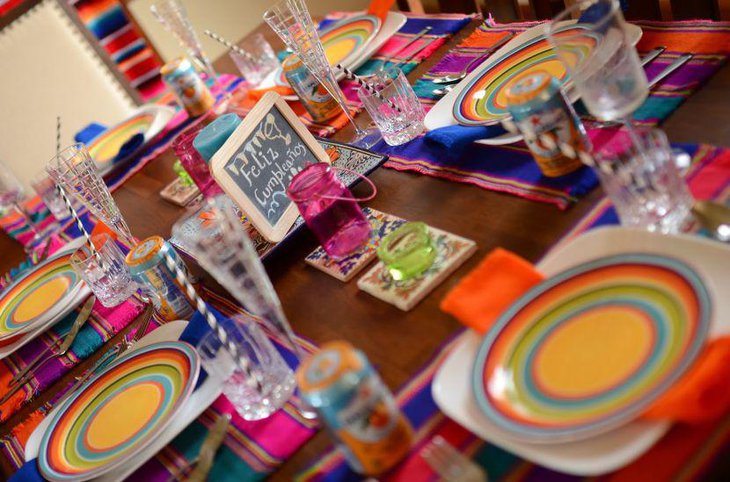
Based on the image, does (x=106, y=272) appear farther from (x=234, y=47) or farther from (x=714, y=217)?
(x=714, y=217)

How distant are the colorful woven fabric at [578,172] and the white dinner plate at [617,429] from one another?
0.15 m

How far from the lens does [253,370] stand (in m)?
0.97

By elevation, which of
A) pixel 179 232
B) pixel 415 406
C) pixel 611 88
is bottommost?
pixel 415 406

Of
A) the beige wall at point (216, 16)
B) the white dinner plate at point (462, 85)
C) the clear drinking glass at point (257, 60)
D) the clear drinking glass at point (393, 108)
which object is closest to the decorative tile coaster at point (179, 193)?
the clear drinking glass at point (257, 60)

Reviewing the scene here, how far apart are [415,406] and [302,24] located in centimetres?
83

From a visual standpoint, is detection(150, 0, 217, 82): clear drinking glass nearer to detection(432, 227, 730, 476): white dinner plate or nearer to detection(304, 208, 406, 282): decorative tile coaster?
detection(304, 208, 406, 282): decorative tile coaster

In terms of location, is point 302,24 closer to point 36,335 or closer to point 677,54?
point 677,54

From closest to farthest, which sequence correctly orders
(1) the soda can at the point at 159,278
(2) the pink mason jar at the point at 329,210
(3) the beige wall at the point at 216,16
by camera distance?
1. (2) the pink mason jar at the point at 329,210
2. (1) the soda can at the point at 159,278
3. (3) the beige wall at the point at 216,16

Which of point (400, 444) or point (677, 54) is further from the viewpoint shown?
point (677, 54)

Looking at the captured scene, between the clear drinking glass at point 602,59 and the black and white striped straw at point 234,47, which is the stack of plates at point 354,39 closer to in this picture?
the black and white striped straw at point 234,47

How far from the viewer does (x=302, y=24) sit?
4.58ft

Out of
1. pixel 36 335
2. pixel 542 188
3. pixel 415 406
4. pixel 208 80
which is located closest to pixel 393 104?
pixel 542 188

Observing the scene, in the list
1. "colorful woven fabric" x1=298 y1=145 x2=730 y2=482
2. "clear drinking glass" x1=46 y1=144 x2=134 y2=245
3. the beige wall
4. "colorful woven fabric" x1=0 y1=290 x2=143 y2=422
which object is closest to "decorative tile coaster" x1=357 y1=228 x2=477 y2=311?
"colorful woven fabric" x1=298 y1=145 x2=730 y2=482

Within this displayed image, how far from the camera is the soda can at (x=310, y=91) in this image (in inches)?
63.9
